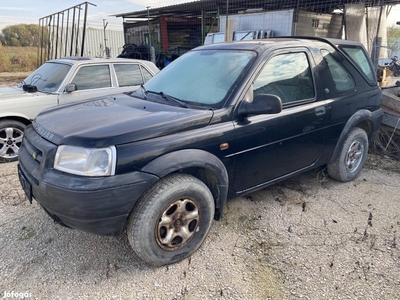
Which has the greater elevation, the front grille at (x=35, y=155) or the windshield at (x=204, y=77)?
the windshield at (x=204, y=77)

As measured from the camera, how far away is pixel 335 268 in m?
2.68

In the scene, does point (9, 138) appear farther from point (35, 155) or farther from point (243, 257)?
point (243, 257)

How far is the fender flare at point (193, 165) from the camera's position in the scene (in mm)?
2399

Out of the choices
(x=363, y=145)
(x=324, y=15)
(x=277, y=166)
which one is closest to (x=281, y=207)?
(x=277, y=166)

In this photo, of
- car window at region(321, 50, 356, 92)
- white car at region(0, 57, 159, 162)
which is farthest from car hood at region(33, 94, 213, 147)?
white car at region(0, 57, 159, 162)

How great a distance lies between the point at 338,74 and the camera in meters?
3.81

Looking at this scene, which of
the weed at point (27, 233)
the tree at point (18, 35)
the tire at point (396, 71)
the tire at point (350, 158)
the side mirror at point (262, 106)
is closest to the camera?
the side mirror at point (262, 106)

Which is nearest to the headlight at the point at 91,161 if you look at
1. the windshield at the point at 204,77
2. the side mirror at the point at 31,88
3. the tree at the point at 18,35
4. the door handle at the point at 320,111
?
the windshield at the point at 204,77

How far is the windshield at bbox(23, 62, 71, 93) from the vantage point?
5.35 meters

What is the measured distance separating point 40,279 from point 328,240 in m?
2.62

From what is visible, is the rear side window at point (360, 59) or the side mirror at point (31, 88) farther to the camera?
the side mirror at point (31, 88)

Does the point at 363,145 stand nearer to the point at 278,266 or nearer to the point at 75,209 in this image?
the point at 278,266

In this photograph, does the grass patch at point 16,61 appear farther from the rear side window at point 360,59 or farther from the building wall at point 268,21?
the rear side window at point 360,59

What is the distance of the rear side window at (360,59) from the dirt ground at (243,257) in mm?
1678
